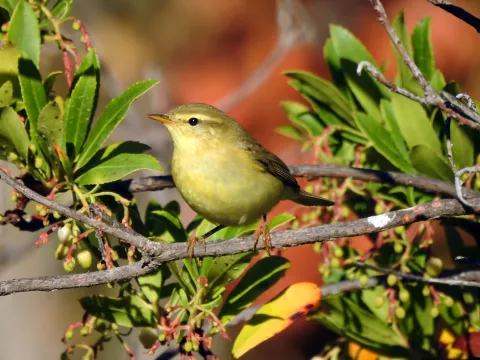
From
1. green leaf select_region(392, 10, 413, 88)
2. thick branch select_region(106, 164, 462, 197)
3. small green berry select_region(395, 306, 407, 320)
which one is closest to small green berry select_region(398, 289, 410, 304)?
small green berry select_region(395, 306, 407, 320)

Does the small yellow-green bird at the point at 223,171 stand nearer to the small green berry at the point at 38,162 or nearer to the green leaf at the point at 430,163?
the green leaf at the point at 430,163

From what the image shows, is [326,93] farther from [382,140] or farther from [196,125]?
[196,125]

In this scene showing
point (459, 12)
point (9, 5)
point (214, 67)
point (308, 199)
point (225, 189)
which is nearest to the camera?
point (459, 12)

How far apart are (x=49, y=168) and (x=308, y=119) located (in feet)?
3.60

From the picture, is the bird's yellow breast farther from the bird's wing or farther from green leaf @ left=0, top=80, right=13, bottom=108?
green leaf @ left=0, top=80, right=13, bottom=108

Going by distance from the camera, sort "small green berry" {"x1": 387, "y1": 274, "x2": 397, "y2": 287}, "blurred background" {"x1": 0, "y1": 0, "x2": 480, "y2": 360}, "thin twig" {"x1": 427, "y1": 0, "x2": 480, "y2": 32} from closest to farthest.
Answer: "thin twig" {"x1": 427, "y1": 0, "x2": 480, "y2": 32}, "small green berry" {"x1": 387, "y1": 274, "x2": 397, "y2": 287}, "blurred background" {"x1": 0, "y1": 0, "x2": 480, "y2": 360}

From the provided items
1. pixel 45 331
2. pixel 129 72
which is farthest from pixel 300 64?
pixel 45 331

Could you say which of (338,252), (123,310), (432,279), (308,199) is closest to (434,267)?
(432,279)

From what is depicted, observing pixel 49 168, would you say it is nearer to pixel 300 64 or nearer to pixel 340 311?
pixel 340 311

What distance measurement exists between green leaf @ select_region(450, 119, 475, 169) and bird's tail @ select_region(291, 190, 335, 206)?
465 mm

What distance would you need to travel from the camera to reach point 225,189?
9.29ft

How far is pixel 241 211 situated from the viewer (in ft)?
9.21

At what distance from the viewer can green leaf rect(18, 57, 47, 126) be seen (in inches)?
92.9

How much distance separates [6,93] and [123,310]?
0.80 metres
